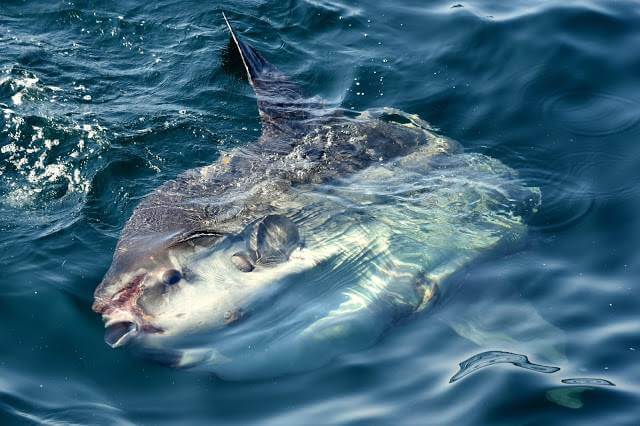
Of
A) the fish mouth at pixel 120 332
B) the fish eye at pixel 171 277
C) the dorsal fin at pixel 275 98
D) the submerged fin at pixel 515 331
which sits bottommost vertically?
the fish mouth at pixel 120 332

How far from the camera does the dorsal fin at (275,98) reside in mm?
7000

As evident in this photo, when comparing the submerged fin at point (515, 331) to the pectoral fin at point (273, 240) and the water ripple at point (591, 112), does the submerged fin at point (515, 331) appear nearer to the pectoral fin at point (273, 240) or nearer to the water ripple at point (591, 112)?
the pectoral fin at point (273, 240)

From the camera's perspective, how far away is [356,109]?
825 centimetres

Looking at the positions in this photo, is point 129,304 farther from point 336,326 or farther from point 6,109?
point 6,109

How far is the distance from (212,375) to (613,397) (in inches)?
93.0

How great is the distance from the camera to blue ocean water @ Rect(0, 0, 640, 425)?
193 inches

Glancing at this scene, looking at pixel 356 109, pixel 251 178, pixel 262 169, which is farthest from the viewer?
pixel 356 109

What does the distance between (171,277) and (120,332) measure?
42cm

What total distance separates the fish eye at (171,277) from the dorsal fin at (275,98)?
7.46ft

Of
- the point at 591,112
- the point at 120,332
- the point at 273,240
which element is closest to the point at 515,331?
the point at 273,240

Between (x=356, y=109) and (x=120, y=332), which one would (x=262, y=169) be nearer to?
(x=120, y=332)

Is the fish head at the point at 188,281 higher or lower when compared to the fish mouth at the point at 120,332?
higher

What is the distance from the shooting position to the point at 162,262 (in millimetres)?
4945

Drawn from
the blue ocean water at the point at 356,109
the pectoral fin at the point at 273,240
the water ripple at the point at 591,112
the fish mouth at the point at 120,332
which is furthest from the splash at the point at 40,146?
the water ripple at the point at 591,112
